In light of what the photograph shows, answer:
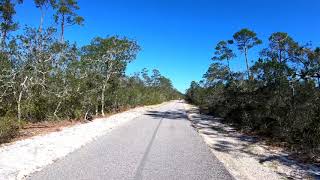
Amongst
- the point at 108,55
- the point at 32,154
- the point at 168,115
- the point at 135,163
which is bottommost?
the point at 135,163

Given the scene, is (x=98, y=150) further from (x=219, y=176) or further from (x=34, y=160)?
(x=219, y=176)

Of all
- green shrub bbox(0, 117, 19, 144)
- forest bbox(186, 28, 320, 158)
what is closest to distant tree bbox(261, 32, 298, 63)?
forest bbox(186, 28, 320, 158)

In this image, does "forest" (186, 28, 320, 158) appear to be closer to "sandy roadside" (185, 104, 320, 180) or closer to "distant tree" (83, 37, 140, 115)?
"sandy roadside" (185, 104, 320, 180)

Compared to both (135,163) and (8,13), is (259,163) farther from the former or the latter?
(8,13)

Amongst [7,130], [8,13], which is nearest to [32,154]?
[7,130]

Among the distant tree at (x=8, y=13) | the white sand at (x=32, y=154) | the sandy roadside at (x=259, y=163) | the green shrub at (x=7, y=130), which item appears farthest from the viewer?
the distant tree at (x=8, y=13)

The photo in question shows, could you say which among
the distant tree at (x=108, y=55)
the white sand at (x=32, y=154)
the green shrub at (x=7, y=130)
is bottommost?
the white sand at (x=32, y=154)

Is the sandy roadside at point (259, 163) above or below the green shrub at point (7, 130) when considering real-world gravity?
below

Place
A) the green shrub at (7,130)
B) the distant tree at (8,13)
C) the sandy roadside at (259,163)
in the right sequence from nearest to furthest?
1. the sandy roadside at (259,163)
2. the green shrub at (7,130)
3. the distant tree at (8,13)

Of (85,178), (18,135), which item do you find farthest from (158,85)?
(85,178)

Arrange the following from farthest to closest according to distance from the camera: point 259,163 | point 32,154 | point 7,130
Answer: point 7,130, point 259,163, point 32,154

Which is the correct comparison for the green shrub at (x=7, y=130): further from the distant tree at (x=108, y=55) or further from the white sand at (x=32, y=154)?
the distant tree at (x=108, y=55)

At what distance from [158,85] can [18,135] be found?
306 ft

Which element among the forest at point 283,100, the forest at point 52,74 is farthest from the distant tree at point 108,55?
the forest at point 283,100
